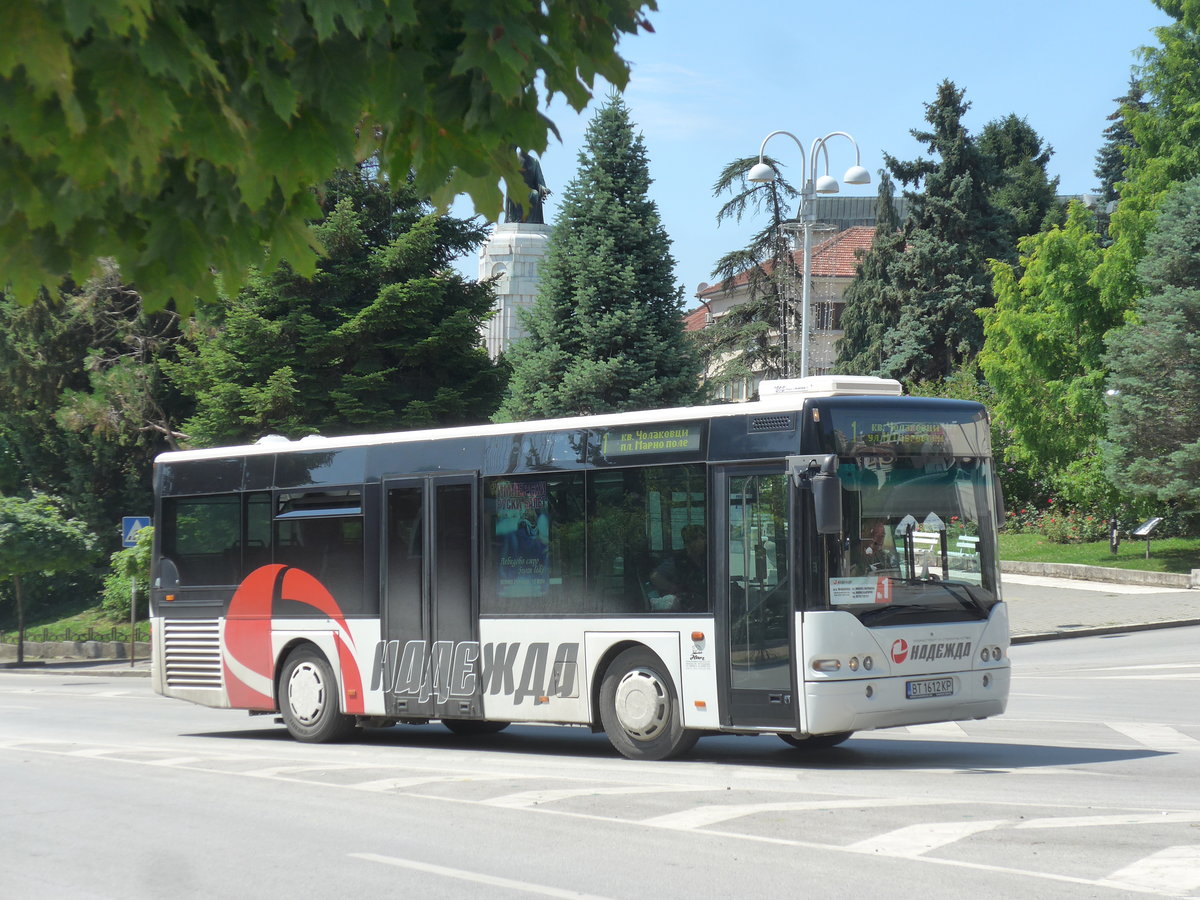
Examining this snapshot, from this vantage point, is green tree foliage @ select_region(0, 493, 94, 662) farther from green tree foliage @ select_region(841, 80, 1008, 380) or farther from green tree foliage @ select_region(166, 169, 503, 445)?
green tree foliage @ select_region(841, 80, 1008, 380)

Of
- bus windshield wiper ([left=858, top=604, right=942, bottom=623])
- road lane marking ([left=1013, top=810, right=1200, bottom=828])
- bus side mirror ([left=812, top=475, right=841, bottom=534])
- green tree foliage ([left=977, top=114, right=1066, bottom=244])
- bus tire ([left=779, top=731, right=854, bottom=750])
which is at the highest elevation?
green tree foliage ([left=977, top=114, right=1066, bottom=244])

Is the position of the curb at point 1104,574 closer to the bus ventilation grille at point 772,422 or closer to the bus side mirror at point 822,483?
the bus ventilation grille at point 772,422

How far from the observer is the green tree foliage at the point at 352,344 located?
1287 inches

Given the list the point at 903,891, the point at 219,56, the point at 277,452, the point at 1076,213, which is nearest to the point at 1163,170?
the point at 1076,213

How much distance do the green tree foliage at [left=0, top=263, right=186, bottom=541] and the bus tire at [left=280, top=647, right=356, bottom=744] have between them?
2632 centimetres

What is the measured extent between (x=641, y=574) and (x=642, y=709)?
117 centimetres

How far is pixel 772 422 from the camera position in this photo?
1212 cm

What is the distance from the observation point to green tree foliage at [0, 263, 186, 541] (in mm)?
41938

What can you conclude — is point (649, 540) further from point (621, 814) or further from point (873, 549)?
point (621, 814)

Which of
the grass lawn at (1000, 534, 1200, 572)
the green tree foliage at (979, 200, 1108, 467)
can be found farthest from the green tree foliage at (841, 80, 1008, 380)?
the grass lawn at (1000, 534, 1200, 572)

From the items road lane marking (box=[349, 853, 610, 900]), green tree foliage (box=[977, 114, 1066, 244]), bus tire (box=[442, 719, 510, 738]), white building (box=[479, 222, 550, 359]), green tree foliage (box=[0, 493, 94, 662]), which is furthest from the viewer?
green tree foliage (box=[977, 114, 1066, 244])

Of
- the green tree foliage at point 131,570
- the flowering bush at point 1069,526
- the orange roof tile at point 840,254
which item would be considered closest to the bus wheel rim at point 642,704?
the green tree foliage at point 131,570

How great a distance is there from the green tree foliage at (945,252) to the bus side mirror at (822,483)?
171ft

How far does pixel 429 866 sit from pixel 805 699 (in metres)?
4.15
